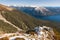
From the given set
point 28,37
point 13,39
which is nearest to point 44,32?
point 28,37

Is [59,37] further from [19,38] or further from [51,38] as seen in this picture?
[19,38]

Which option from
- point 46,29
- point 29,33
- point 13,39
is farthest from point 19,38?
point 46,29

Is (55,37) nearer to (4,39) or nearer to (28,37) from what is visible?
(28,37)

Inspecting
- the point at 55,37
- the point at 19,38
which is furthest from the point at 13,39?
the point at 55,37

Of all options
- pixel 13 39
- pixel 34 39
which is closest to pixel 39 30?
pixel 34 39

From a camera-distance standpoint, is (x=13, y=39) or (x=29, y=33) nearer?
(x=13, y=39)

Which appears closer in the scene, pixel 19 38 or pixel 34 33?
pixel 19 38

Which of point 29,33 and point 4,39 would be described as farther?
point 29,33

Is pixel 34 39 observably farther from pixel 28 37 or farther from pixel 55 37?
pixel 55 37
